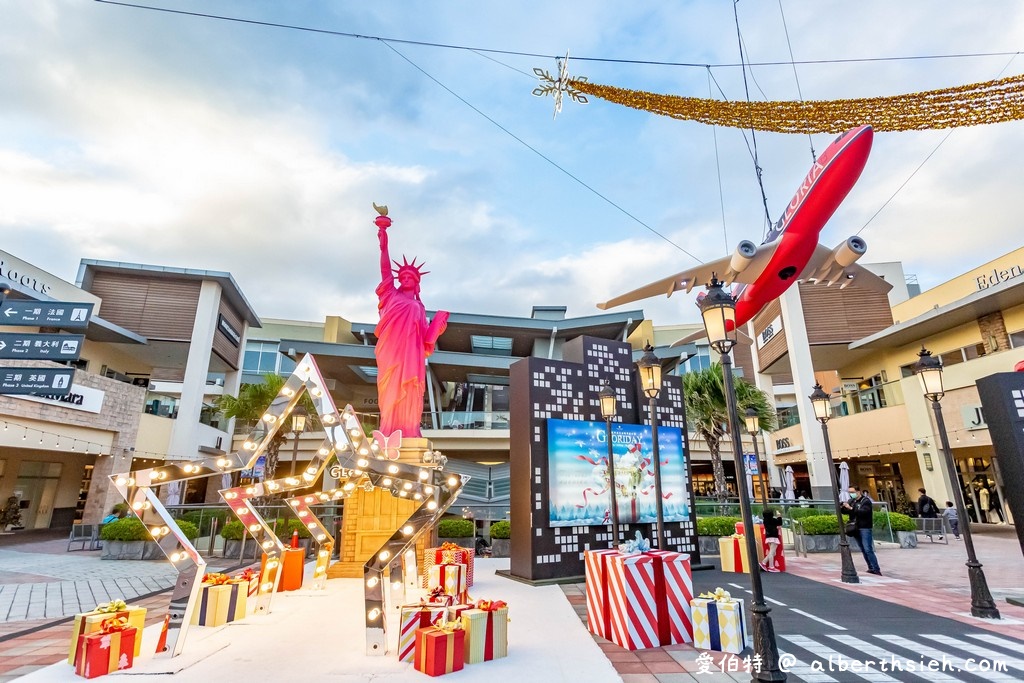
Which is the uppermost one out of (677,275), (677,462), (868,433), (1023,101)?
(1023,101)

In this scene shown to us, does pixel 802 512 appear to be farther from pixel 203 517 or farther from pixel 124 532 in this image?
pixel 124 532

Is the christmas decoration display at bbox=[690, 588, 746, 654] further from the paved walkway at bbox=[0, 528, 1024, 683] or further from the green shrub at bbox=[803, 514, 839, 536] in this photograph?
the green shrub at bbox=[803, 514, 839, 536]

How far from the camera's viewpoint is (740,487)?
4.93 meters

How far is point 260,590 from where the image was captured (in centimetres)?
764

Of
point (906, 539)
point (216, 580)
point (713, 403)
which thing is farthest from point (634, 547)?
point (713, 403)

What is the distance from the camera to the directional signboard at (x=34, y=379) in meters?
6.95

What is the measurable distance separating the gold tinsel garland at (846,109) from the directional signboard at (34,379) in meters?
9.43

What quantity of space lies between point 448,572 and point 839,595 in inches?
272

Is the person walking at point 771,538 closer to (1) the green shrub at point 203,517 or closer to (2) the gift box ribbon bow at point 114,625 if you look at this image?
(2) the gift box ribbon bow at point 114,625

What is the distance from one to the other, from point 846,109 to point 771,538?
30.4ft

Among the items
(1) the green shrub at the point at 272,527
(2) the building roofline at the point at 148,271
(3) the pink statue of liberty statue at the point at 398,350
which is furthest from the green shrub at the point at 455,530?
(2) the building roofline at the point at 148,271

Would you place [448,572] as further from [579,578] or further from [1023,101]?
[1023,101]

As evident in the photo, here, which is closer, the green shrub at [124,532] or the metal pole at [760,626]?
the metal pole at [760,626]

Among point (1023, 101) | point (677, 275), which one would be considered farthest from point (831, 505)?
point (1023, 101)
